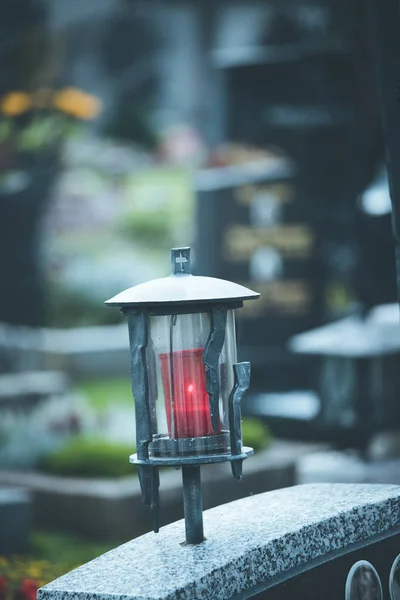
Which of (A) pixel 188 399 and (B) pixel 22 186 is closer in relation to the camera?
(A) pixel 188 399

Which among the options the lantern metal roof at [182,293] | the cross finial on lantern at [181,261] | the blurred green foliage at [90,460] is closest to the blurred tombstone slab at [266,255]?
the blurred green foliage at [90,460]

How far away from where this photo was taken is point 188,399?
3.32m

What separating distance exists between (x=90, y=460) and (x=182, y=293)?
4.95 meters

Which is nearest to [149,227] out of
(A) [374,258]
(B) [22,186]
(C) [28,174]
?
(B) [22,186]

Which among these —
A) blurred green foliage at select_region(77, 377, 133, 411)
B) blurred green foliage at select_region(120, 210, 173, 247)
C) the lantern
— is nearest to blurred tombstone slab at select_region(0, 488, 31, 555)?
the lantern

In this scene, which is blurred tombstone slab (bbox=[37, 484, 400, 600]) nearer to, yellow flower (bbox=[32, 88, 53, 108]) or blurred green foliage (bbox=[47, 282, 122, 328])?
yellow flower (bbox=[32, 88, 53, 108])

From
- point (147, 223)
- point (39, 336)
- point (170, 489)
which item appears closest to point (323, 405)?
point (170, 489)

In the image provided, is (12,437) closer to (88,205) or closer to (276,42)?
(276,42)

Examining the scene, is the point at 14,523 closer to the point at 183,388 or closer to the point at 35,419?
the point at 35,419

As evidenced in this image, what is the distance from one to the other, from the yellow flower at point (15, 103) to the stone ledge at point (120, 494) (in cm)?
407

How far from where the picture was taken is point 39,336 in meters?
→ 15.7

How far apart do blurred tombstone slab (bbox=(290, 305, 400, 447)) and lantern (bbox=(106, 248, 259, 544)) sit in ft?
18.4

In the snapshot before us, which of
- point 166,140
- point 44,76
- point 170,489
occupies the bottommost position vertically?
point 170,489

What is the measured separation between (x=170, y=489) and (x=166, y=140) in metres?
21.4
